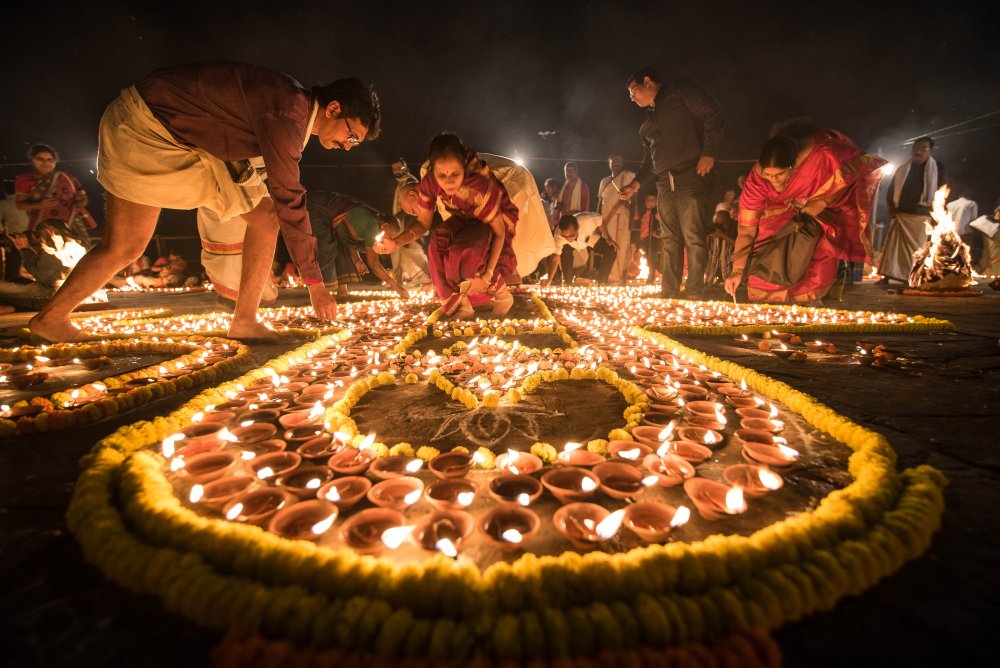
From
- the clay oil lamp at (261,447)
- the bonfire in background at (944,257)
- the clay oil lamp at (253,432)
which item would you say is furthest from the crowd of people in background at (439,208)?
the clay oil lamp at (261,447)

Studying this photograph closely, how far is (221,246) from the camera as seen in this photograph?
16.8 feet

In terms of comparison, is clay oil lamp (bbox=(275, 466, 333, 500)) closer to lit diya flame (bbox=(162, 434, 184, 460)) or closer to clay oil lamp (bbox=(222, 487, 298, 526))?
clay oil lamp (bbox=(222, 487, 298, 526))

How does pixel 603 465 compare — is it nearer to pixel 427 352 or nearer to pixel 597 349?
pixel 597 349

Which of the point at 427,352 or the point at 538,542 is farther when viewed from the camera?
the point at 427,352

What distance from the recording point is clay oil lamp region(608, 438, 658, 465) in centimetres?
144

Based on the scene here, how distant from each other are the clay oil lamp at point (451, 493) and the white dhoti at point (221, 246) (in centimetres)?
461

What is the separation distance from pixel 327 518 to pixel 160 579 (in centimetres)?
33

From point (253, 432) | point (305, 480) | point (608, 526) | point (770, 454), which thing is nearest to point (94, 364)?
point (253, 432)

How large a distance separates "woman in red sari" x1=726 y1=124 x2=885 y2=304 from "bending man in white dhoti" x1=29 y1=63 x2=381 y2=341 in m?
4.32

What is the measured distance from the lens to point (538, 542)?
1036 millimetres

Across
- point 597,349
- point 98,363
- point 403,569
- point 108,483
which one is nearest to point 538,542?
point 403,569

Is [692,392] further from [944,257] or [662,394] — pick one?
[944,257]

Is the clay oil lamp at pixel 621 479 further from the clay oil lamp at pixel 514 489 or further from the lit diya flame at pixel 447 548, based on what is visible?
the lit diya flame at pixel 447 548

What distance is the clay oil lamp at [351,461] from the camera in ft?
4.56
